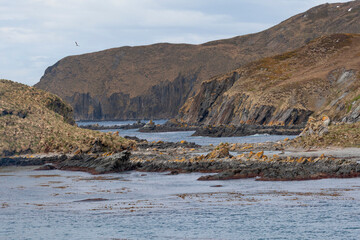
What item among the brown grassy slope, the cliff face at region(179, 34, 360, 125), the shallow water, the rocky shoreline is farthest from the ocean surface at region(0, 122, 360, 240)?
the cliff face at region(179, 34, 360, 125)

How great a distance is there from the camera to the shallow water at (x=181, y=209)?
30.0 m

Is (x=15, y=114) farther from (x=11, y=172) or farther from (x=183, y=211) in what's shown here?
(x=183, y=211)

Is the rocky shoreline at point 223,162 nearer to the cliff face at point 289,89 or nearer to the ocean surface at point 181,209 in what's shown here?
the ocean surface at point 181,209

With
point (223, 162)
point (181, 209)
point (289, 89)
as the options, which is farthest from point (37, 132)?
point (289, 89)

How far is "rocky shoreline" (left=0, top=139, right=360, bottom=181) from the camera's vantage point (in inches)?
1864

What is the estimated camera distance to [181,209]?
36438 millimetres

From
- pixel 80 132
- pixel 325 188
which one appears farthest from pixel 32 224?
pixel 80 132

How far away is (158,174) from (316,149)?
18.6 metres

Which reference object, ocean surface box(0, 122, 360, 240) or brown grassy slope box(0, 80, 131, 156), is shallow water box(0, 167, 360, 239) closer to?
ocean surface box(0, 122, 360, 240)

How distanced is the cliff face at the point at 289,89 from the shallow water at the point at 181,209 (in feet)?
196

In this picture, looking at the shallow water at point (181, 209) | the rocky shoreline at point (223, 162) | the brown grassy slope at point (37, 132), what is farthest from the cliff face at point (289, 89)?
the shallow water at point (181, 209)

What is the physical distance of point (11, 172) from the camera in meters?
61.7

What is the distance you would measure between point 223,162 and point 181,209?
19.6 meters

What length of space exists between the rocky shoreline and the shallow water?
2.04 metres
